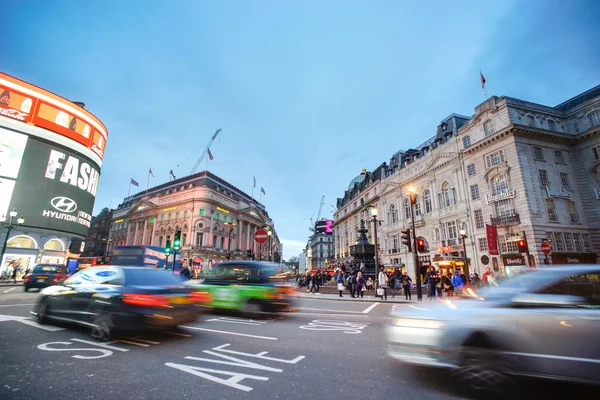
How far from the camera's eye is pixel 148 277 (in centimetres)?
615

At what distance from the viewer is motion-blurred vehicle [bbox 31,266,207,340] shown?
5305 mm

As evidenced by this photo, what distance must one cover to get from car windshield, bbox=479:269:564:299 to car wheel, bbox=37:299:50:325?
9687mm

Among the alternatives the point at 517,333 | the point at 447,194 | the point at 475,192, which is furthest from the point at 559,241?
the point at 517,333

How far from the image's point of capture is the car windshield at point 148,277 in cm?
579

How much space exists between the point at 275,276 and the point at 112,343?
5.58m

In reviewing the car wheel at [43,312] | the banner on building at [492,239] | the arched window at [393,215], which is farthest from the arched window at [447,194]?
the car wheel at [43,312]

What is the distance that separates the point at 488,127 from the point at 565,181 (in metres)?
9.53

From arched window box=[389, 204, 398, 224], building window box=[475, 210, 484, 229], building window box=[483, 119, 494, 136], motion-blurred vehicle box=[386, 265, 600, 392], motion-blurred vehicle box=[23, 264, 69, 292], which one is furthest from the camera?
arched window box=[389, 204, 398, 224]

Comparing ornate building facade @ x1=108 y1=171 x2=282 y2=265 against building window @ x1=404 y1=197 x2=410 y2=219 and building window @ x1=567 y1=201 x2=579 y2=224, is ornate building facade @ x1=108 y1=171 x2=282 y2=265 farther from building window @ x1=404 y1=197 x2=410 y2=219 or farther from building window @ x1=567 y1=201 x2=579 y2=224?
building window @ x1=567 y1=201 x2=579 y2=224

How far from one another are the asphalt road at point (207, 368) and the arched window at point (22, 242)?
42395 mm

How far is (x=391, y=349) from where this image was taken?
405cm

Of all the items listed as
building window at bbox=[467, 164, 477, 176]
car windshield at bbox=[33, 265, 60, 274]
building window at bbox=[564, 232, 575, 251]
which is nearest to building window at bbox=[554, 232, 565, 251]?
building window at bbox=[564, 232, 575, 251]

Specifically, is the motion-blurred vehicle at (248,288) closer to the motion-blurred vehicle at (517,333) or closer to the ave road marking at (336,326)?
the ave road marking at (336,326)

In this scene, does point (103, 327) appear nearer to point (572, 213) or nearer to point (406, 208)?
point (572, 213)
